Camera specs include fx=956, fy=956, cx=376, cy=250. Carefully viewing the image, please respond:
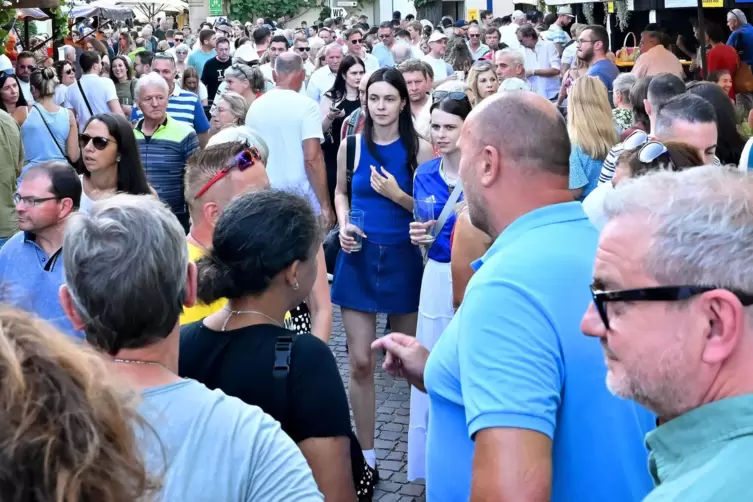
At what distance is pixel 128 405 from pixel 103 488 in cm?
15

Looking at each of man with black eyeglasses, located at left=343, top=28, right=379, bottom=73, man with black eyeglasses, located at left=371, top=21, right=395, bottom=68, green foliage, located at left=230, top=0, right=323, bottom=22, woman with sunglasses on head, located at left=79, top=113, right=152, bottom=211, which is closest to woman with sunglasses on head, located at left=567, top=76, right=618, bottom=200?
woman with sunglasses on head, located at left=79, top=113, right=152, bottom=211

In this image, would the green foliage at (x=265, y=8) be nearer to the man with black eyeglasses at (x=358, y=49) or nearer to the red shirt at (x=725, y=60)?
the man with black eyeglasses at (x=358, y=49)

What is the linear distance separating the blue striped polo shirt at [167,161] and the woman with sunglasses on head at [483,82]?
2.46 meters

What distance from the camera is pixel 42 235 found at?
4.01 metres

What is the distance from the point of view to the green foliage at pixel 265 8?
1909 inches

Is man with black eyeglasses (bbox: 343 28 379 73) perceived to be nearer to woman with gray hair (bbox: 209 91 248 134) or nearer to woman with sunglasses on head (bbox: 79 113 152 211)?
woman with gray hair (bbox: 209 91 248 134)

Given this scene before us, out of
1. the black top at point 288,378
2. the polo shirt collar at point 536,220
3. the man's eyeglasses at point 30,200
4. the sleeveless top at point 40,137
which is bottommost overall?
the sleeveless top at point 40,137

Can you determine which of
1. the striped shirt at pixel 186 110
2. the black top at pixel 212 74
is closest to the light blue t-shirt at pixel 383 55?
the black top at pixel 212 74

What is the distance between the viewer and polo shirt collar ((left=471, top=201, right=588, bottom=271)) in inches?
87.5

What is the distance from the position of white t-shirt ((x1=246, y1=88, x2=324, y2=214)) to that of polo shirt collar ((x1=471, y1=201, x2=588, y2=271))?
469 centimetres

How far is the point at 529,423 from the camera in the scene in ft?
6.41

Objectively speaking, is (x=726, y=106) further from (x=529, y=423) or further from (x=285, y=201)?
(x=529, y=423)

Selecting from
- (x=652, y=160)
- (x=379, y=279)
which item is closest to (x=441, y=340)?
(x=652, y=160)

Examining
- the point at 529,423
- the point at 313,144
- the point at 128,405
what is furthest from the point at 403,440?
the point at 128,405
